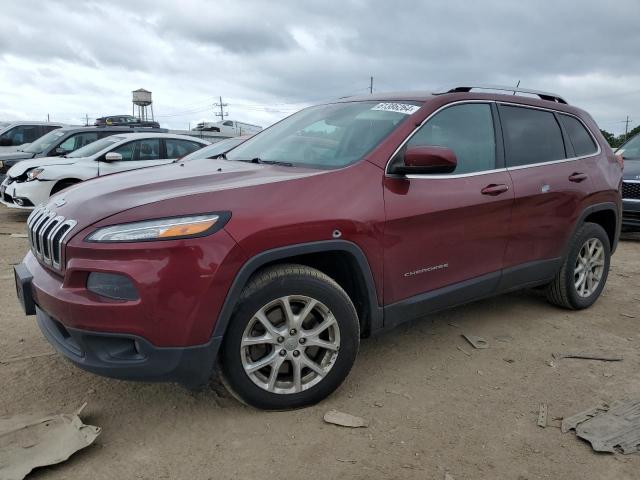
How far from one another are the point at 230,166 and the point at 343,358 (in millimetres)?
1362

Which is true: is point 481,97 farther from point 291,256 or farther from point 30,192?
point 30,192

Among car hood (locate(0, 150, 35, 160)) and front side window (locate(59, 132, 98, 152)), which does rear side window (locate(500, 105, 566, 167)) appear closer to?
front side window (locate(59, 132, 98, 152))

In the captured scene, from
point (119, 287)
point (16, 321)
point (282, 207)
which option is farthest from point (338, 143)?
point (16, 321)

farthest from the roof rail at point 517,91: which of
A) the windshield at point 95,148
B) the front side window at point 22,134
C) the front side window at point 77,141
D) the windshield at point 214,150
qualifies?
the front side window at point 22,134

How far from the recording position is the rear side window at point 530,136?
12.6ft

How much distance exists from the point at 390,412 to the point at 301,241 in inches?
41.3

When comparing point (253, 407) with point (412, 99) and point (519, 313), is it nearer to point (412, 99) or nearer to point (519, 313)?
point (412, 99)

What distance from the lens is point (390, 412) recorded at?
287 centimetres

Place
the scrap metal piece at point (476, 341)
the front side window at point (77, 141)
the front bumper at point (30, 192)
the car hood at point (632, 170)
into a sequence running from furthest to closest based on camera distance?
the front side window at point (77, 141), the front bumper at point (30, 192), the car hood at point (632, 170), the scrap metal piece at point (476, 341)

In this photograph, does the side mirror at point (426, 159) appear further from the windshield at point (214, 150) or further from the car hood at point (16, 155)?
the car hood at point (16, 155)

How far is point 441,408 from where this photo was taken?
9.59 feet

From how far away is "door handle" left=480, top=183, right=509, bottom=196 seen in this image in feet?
11.5

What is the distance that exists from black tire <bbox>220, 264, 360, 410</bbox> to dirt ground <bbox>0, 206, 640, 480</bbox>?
11 cm

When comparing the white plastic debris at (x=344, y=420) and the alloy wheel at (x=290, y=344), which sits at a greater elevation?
the alloy wheel at (x=290, y=344)
